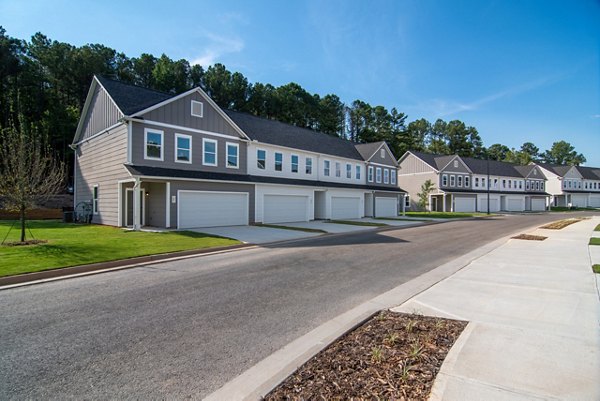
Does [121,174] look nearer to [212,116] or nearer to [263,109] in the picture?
[212,116]

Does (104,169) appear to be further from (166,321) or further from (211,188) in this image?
(166,321)

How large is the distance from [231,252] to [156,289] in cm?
485

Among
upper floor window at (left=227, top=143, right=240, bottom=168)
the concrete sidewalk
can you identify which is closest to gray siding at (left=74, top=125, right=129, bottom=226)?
upper floor window at (left=227, top=143, right=240, bottom=168)

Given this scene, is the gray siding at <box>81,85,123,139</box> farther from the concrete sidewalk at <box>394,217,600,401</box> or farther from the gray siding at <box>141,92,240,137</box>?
the concrete sidewalk at <box>394,217,600,401</box>

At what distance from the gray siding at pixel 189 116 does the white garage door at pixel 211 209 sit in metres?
4.03

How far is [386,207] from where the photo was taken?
3481cm

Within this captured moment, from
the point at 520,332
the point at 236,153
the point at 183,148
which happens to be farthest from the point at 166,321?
the point at 236,153

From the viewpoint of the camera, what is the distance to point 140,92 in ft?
65.2

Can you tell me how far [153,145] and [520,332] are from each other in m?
17.5

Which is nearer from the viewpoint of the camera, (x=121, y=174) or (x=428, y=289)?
(x=428, y=289)

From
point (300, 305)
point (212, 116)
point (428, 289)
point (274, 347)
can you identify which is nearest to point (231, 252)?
point (300, 305)

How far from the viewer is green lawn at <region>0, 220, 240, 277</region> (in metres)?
8.47

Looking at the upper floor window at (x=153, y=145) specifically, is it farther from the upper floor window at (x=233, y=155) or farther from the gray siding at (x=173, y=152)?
the upper floor window at (x=233, y=155)

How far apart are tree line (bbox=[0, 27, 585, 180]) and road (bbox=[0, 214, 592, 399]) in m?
22.5
